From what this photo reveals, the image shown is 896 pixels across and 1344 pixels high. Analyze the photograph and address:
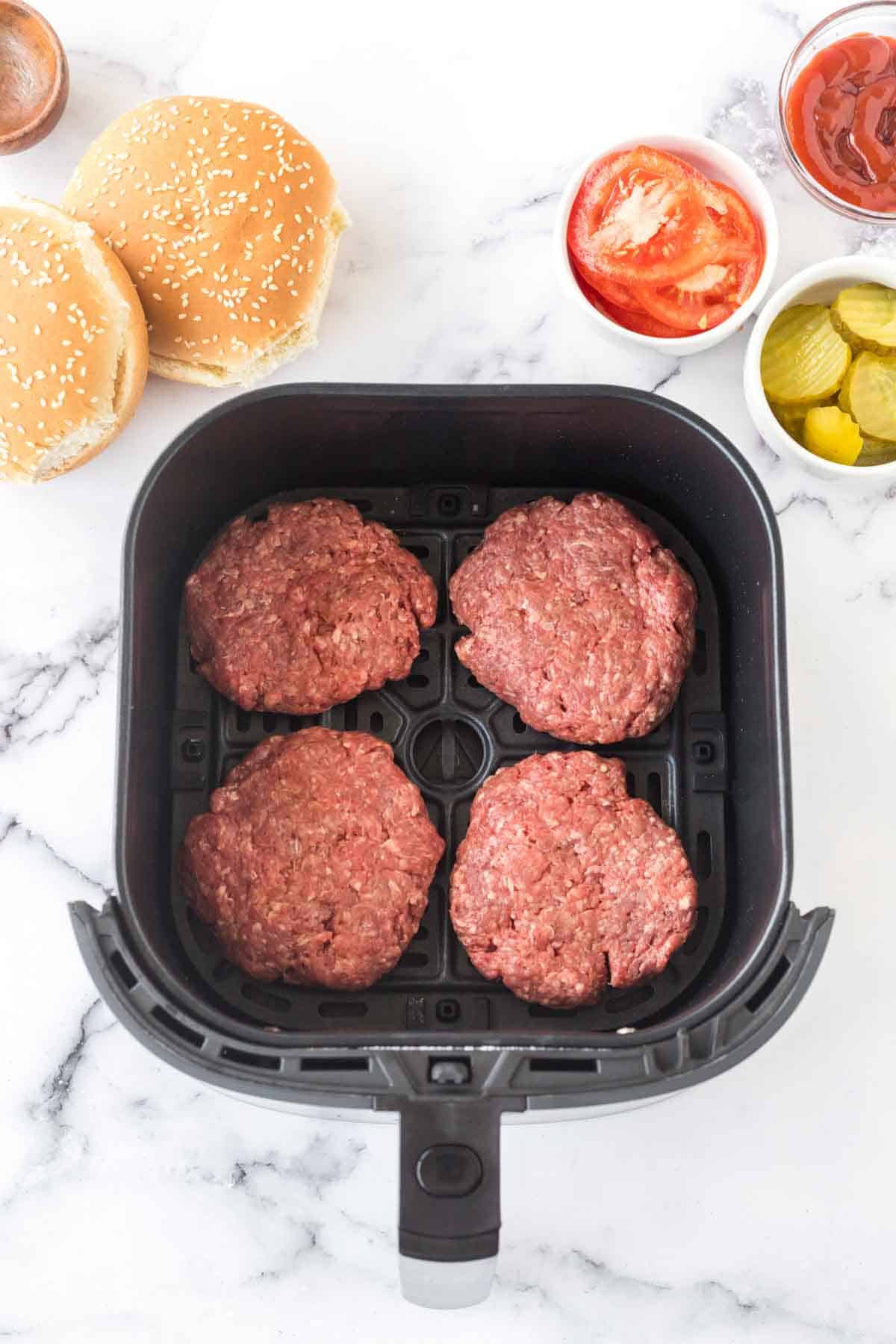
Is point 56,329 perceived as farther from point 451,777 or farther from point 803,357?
point 803,357

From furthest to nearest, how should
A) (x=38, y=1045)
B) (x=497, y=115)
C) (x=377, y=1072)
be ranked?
(x=497, y=115) → (x=38, y=1045) → (x=377, y=1072)

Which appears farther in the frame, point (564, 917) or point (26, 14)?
point (26, 14)

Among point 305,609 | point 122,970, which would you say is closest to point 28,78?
point 305,609

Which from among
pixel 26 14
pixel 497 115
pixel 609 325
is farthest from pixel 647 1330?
pixel 26 14

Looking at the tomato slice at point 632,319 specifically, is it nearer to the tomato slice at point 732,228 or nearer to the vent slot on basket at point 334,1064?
the tomato slice at point 732,228

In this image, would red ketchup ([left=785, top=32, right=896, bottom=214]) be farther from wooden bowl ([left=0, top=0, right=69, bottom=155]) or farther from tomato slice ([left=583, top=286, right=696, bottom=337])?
wooden bowl ([left=0, top=0, right=69, bottom=155])

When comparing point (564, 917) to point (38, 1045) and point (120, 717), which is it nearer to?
point (120, 717)

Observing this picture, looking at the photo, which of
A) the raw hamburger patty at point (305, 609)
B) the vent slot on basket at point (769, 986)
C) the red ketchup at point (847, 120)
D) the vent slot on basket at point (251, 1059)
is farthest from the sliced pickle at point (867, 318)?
the vent slot on basket at point (251, 1059)
